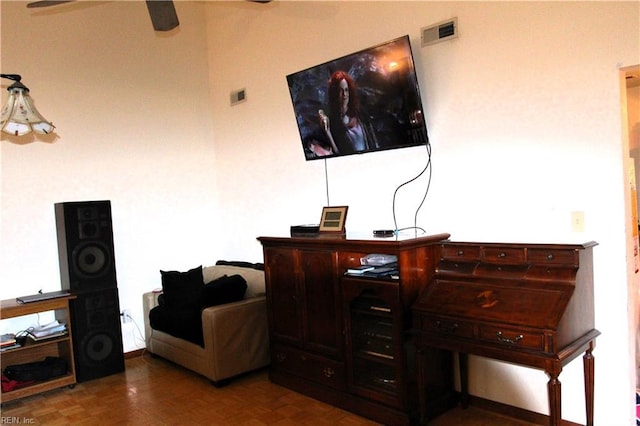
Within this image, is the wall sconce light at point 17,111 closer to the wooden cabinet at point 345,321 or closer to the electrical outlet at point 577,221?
the wooden cabinet at point 345,321

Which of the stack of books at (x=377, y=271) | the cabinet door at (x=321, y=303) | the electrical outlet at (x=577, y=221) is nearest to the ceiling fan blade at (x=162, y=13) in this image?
the cabinet door at (x=321, y=303)

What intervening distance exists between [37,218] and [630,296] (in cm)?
Answer: 413

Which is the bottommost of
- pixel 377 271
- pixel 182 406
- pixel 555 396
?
pixel 182 406

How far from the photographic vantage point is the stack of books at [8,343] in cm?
347

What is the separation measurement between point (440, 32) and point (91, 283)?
312 cm

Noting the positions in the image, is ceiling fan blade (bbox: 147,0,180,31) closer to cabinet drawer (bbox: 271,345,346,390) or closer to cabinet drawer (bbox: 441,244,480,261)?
cabinet drawer (bbox: 441,244,480,261)

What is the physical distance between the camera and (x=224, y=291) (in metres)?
3.67

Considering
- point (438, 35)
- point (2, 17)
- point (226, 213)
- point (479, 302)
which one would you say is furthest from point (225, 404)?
point (2, 17)

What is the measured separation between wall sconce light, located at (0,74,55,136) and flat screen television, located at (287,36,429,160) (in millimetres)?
1800

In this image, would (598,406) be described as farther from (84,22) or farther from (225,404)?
(84,22)

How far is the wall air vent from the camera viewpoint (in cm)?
298

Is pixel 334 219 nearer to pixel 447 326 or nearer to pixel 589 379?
pixel 447 326

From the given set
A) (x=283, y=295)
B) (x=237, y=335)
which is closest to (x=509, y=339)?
(x=283, y=295)

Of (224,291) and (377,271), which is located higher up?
(377,271)
